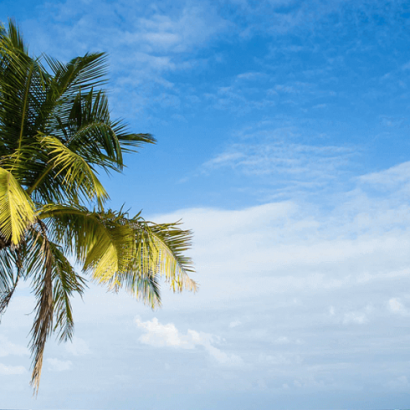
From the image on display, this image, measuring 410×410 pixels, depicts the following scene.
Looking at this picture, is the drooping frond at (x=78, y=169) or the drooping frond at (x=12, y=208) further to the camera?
the drooping frond at (x=78, y=169)

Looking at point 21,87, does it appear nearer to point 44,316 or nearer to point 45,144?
point 45,144

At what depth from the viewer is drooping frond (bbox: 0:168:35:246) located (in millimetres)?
7290

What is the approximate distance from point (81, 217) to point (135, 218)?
3.60ft

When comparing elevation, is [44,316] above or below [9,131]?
below

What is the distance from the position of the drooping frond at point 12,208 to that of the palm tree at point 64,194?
45 centimetres

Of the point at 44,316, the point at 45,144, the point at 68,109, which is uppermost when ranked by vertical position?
the point at 68,109

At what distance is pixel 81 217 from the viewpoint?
9.74 metres

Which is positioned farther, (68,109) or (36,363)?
(68,109)

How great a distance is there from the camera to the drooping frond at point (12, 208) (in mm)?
7290

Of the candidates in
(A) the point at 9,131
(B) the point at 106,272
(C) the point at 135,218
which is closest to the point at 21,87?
(A) the point at 9,131

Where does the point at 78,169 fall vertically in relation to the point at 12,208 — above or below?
above

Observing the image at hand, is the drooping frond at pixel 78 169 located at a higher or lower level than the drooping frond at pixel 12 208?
higher

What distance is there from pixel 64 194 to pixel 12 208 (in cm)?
353

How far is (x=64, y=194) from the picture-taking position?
10.8 m
